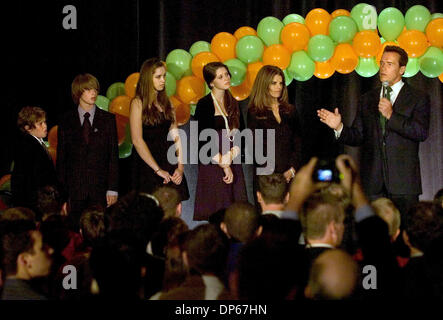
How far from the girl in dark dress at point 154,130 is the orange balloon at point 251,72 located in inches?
24.6

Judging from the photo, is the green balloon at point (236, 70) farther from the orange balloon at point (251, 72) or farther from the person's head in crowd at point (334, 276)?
the person's head in crowd at point (334, 276)

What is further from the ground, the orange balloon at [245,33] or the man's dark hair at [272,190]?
the orange balloon at [245,33]

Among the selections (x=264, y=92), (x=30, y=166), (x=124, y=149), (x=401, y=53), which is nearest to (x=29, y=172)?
(x=30, y=166)

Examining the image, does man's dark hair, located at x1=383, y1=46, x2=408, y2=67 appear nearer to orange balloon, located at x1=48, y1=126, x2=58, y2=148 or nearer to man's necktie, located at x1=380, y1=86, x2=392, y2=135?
man's necktie, located at x1=380, y1=86, x2=392, y2=135

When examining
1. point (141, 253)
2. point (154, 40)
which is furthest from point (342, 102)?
point (141, 253)

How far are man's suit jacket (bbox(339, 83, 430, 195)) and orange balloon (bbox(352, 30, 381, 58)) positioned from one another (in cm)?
35

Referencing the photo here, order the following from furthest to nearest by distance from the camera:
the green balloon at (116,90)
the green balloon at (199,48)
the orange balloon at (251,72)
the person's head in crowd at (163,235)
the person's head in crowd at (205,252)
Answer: the green balloon at (116,90), the green balloon at (199,48), the orange balloon at (251,72), the person's head in crowd at (163,235), the person's head in crowd at (205,252)

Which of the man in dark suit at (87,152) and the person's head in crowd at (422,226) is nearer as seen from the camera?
the person's head in crowd at (422,226)

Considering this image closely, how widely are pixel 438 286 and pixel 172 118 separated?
2705 millimetres

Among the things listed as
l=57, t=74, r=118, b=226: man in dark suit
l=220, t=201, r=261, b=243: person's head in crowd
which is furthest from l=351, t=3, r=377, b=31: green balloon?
l=220, t=201, r=261, b=243: person's head in crowd

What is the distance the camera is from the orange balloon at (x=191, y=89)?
5020mm

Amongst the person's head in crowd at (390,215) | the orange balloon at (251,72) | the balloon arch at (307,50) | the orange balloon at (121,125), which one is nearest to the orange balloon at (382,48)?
the balloon arch at (307,50)

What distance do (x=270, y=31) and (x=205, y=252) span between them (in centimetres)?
285

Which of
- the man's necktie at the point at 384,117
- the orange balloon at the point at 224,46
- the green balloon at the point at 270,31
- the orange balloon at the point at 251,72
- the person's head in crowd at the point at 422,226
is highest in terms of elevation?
the green balloon at the point at 270,31
